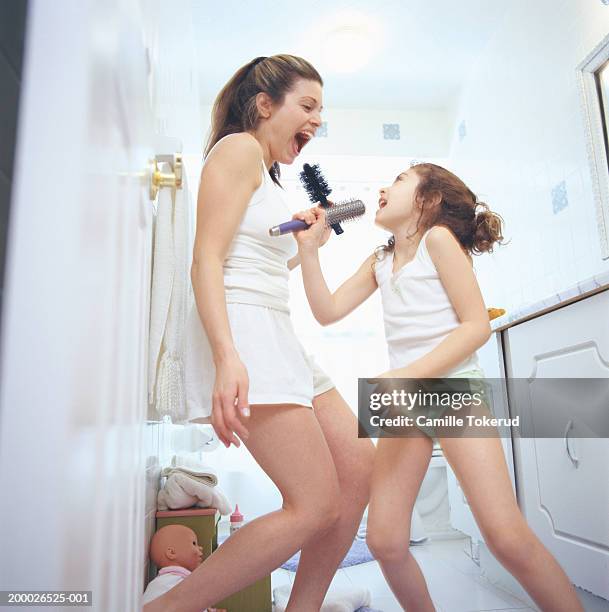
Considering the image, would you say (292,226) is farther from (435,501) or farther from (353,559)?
(435,501)

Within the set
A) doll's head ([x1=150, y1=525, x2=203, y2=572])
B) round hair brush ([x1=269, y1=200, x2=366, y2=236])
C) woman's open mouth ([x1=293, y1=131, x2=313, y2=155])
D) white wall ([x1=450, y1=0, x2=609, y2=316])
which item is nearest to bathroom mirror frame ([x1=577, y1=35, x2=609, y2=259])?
white wall ([x1=450, y1=0, x2=609, y2=316])

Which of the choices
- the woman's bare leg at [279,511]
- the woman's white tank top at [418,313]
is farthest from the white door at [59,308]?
the woman's white tank top at [418,313]

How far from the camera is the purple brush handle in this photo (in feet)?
3.07

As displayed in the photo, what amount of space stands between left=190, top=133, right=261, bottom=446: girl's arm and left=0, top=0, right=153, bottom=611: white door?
1.25ft

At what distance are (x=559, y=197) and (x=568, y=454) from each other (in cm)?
99

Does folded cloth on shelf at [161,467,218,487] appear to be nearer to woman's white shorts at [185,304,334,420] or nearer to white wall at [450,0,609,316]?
woman's white shorts at [185,304,334,420]

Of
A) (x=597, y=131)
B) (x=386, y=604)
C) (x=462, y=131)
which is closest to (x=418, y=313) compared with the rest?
(x=386, y=604)

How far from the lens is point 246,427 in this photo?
853 millimetres

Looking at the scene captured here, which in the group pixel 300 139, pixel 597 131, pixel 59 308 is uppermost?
pixel 597 131

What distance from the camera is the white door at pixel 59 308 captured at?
0.24m

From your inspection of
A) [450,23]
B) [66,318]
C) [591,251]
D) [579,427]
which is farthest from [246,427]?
[450,23]

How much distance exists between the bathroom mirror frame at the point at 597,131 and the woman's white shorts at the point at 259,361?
1144 millimetres

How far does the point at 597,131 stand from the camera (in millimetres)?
1679

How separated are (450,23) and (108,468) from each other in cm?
237
